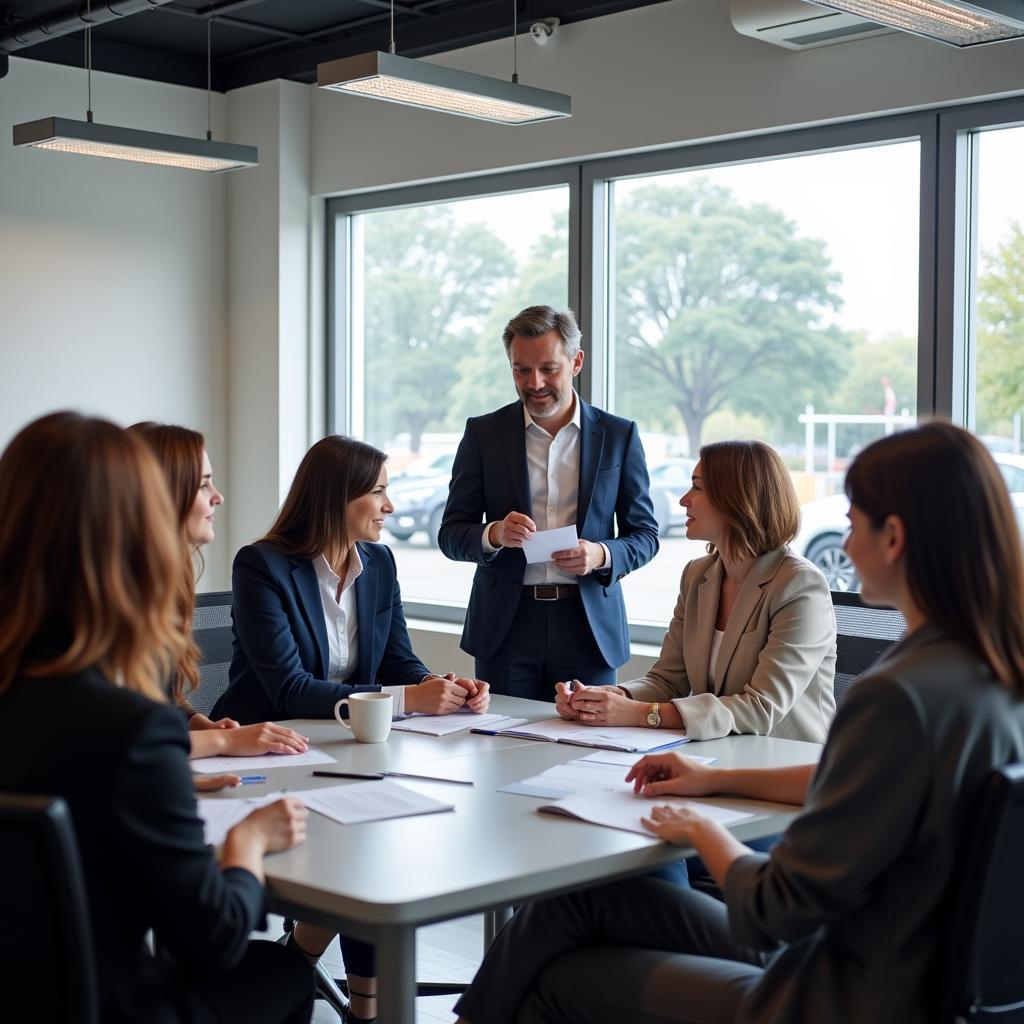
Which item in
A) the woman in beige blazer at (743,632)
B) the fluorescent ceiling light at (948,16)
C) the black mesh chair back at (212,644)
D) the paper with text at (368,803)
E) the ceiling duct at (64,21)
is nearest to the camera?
the paper with text at (368,803)

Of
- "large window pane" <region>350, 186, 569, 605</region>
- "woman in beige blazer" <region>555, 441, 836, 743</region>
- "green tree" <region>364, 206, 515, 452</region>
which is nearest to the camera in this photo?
"woman in beige blazer" <region>555, 441, 836, 743</region>

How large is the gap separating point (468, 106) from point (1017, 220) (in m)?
1.74

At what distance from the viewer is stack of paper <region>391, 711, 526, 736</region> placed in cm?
278

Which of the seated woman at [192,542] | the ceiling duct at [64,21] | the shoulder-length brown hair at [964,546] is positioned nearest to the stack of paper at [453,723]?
the seated woman at [192,542]

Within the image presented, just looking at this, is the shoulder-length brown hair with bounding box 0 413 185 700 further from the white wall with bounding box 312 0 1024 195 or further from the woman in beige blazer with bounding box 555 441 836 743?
the white wall with bounding box 312 0 1024 195

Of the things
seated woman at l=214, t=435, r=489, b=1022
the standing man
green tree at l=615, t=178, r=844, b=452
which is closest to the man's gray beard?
the standing man

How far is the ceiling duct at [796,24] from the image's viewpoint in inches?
163

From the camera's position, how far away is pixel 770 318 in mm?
4848

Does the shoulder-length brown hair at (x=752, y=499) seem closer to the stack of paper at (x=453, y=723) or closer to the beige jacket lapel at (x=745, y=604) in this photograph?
the beige jacket lapel at (x=745, y=604)

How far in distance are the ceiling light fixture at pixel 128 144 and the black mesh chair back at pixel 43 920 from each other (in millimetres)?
3814

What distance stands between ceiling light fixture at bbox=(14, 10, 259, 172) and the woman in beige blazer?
9.43 feet

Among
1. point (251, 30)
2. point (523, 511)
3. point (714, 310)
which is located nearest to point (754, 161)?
point (714, 310)

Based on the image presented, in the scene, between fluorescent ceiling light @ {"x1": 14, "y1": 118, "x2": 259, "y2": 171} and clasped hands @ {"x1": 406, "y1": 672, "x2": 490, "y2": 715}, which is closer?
clasped hands @ {"x1": 406, "y1": 672, "x2": 490, "y2": 715}

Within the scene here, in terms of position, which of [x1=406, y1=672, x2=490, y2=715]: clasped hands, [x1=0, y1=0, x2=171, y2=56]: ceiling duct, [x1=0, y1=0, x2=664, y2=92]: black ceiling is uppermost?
[x1=0, y1=0, x2=664, y2=92]: black ceiling
